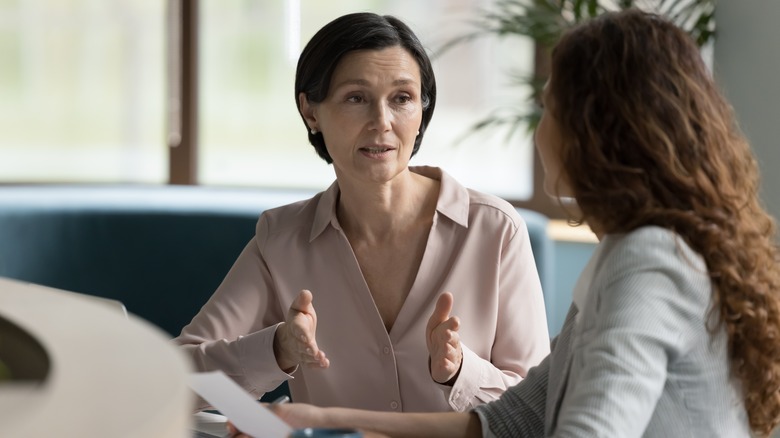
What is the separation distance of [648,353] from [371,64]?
1.09m

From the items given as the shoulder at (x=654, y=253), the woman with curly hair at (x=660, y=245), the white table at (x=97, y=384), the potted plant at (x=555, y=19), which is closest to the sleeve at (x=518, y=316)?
the woman with curly hair at (x=660, y=245)

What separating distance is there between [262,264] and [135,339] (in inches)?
56.4

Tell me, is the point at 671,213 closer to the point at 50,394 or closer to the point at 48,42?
the point at 50,394

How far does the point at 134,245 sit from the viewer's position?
3.32m

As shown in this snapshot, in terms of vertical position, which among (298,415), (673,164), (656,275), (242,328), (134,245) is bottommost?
(134,245)

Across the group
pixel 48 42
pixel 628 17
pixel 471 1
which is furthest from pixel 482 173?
pixel 628 17

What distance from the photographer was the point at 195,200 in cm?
344

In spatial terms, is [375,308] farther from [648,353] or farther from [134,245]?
[134,245]

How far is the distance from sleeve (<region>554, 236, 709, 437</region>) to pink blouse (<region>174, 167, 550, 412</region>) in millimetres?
761

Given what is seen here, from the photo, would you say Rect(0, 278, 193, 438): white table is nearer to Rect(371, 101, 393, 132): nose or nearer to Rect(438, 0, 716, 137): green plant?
Rect(371, 101, 393, 132): nose

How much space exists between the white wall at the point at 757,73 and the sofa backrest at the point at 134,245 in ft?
2.26

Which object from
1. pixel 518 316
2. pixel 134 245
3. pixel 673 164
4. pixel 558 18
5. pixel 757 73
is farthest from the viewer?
pixel 558 18

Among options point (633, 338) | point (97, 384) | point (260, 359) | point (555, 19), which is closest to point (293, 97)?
point (555, 19)

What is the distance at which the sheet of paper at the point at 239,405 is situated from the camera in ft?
4.59
